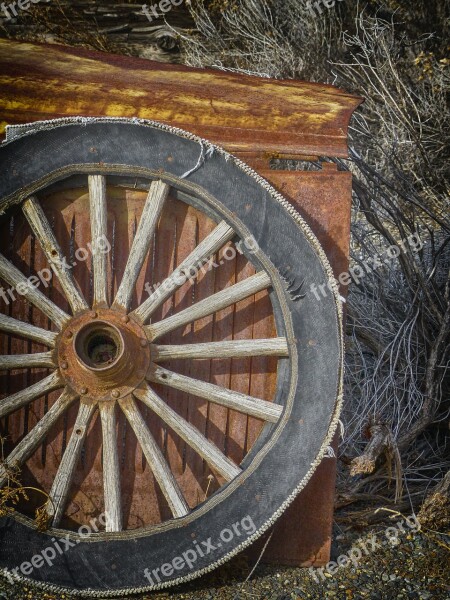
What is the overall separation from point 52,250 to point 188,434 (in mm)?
866

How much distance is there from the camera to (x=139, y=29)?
6.10 m

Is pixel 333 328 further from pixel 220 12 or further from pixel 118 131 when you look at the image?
pixel 220 12

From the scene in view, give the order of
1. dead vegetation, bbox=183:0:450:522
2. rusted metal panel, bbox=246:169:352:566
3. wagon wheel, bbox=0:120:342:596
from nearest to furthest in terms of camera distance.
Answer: wagon wheel, bbox=0:120:342:596 → rusted metal panel, bbox=246:169:352:566 → dead vegetation, bbox=183:0:450:522

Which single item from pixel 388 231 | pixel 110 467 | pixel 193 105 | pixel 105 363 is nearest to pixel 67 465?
pixel 110 467

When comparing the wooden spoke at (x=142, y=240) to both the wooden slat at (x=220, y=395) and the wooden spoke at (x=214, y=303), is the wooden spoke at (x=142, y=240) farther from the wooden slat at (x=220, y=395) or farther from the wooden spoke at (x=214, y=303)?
the wooden slat at (x=220, y=395)

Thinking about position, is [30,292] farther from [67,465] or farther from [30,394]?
[67,465]

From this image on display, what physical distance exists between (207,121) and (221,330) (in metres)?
0.85

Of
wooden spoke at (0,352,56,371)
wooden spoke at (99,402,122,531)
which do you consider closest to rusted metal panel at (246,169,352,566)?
wooden spoke at (99,402,122,531)

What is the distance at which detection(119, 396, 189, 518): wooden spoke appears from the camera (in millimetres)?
2389

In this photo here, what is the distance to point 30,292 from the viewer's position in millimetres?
2484

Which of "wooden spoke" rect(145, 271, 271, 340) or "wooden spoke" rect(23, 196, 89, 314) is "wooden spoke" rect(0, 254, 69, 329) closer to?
"wooden spoke" rect(23, 196, 89, 314)

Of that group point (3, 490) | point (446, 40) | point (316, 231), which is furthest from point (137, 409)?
point (446, 40)

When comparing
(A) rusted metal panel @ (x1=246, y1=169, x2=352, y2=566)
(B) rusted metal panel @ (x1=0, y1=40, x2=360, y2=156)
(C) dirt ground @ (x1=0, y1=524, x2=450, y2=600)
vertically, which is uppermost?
(B) rusted metal panel @ (x1=0, y1=40, x2=360, y2=156)

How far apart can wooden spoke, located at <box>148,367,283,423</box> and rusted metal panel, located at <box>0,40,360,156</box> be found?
37.0 inches
